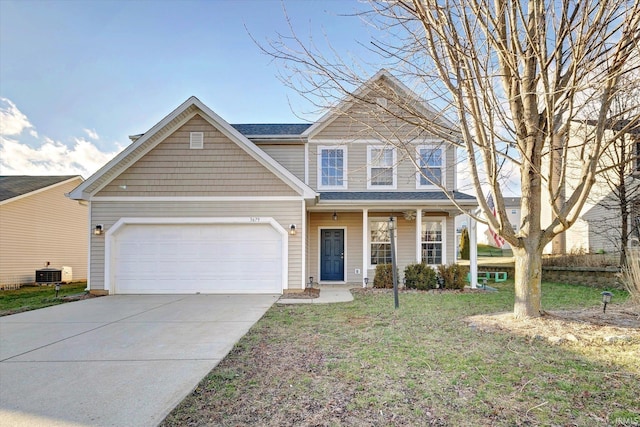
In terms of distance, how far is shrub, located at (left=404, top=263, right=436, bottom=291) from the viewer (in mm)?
10328

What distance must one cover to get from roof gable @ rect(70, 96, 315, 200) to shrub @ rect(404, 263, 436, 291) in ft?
12.7

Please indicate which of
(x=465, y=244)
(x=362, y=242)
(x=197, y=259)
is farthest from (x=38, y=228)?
(x=465, y=244)

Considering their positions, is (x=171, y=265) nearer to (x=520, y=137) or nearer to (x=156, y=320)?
(x=156, y=320)

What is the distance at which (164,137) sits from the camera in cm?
997

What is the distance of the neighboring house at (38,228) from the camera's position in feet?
45.3

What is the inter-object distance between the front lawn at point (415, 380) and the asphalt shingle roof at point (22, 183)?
1464 cm

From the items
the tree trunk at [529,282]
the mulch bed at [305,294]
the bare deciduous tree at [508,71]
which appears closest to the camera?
the bare deciduous tree at [508,71]

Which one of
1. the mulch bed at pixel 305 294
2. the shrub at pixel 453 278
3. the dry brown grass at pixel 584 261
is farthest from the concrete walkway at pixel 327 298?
the dry brown grass at pixel 584 261

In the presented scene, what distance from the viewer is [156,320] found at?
257 inches

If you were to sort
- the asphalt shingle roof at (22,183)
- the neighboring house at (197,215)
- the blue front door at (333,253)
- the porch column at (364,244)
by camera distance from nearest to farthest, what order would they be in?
1. the neighboring house at (197,215)
2. the porch column at (364,244)
3. the blue front door at (333,253)
4. the asphalt shingle roof at (22,183)

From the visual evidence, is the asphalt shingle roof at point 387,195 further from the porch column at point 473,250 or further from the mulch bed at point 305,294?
the mulch bed at point 305,294

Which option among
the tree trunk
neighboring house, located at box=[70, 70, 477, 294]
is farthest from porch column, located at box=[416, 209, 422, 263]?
the tree trunk

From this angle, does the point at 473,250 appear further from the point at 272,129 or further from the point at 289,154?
the point at 272,129

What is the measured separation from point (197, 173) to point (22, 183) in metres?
11.3
